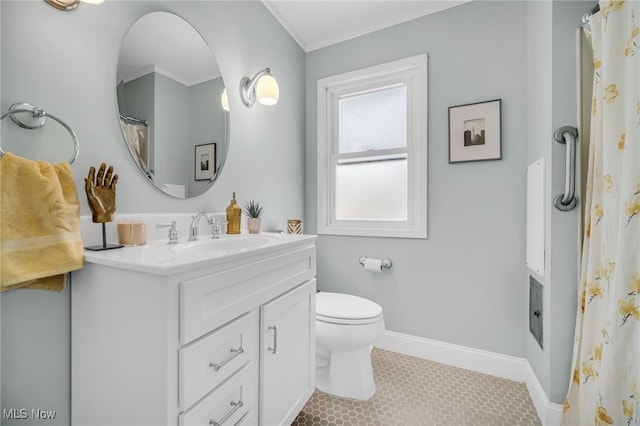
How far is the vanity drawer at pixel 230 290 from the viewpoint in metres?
0.67

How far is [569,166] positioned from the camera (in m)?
1.14

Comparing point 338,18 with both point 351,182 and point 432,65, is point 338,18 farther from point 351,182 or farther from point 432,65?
point 351,182

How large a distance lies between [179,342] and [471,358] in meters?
1.81

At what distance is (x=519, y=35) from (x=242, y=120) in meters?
1.72

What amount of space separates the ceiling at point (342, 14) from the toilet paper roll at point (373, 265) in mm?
1700

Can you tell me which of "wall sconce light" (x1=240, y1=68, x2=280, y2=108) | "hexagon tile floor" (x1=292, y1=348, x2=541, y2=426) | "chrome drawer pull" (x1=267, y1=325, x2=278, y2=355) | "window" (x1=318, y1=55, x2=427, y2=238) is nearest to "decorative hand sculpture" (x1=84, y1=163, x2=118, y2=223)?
"chrome drawer pull" (x1=267, y1=325, x2=278, y2=355)

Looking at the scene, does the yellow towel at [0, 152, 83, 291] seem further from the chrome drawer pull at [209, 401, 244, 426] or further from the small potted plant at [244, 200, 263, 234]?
the small potted plant at [244, 200, 263, 234]

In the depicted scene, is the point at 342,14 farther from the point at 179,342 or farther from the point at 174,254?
the point at 179,342

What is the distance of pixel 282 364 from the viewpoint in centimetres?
106

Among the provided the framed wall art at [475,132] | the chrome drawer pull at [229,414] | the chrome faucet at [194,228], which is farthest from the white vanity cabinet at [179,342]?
the framed wall art at [475,132]

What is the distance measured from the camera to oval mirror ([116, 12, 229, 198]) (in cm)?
104

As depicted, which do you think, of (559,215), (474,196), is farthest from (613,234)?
(474,196)

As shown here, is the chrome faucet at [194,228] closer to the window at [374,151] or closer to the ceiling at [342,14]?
the window at [374,151]

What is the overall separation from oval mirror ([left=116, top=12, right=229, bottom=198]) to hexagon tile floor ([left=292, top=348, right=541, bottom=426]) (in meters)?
1.29
